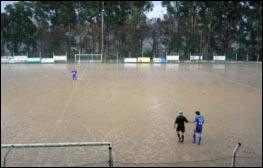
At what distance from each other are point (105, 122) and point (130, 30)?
58195 millimetres

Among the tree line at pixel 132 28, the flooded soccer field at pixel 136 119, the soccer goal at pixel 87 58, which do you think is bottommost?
the flooded soccer field at pixel 136 119

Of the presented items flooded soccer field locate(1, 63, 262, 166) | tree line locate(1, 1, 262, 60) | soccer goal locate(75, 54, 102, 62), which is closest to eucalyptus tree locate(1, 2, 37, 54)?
tree line locate(1, 1, 262, 60)

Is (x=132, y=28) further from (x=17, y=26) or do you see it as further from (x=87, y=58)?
(x=17, y=26)

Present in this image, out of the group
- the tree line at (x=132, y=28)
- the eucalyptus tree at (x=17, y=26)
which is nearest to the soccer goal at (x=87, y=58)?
the tree line at (x=132, y=28)

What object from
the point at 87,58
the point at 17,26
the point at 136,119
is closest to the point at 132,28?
the point at 87,58

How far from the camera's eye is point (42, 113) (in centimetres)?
1466

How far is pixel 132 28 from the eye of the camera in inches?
2719

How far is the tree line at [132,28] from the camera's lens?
220 feet

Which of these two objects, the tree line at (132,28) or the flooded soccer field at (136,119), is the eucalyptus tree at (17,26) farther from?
the flooded soccer field at (136,119)

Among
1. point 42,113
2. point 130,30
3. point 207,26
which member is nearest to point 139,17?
point 130,30

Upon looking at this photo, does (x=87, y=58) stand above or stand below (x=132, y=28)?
below

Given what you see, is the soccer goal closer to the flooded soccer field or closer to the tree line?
the tree line

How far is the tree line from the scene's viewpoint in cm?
6719

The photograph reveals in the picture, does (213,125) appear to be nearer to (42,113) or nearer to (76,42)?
(42,113)
